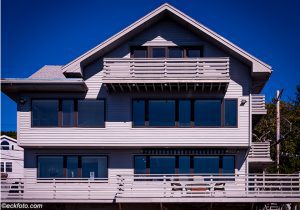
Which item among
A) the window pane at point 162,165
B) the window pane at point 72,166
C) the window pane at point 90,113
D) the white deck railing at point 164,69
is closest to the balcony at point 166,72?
the white deck railing at point 164,69

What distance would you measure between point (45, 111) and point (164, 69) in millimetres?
6857

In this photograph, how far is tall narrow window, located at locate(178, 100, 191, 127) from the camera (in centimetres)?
2212

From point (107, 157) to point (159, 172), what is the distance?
115 inches

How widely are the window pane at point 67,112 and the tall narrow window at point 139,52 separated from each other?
13.9 ft

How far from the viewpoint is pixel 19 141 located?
22.2 metres

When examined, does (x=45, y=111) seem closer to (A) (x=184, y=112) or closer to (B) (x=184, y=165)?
(A) (x=184, y=112)

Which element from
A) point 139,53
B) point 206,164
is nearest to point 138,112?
point 139,53

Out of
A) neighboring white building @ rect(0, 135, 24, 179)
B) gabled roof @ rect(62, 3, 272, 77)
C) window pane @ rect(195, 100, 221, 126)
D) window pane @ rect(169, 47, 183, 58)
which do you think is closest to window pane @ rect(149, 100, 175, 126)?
window pane @ rect(195, 100, 221, 126)

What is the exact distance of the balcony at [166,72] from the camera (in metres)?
21.0

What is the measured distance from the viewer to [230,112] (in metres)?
22.2

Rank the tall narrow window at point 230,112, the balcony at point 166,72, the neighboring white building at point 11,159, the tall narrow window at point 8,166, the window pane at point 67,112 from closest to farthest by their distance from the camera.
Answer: the balcony at point 166,72, the tall narrow window at point 230,112, the window pane at point 67,112, the neighboring white building at point 11,159, the tall narrow window at point 8,166

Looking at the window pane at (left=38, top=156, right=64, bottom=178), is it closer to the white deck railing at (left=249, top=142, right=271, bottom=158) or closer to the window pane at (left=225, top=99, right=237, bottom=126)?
the window pane at (left=225, top=99, right=237, bottom=126)

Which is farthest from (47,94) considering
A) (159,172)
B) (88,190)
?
(159,172)

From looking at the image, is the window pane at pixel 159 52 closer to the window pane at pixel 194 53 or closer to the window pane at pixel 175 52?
the window pane at pixel 175 52
